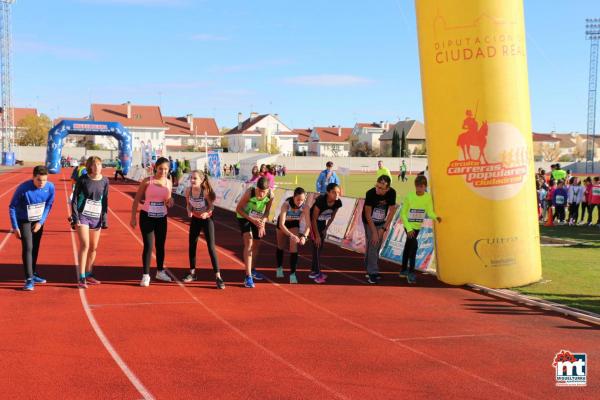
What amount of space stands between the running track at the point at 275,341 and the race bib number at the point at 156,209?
1130mm

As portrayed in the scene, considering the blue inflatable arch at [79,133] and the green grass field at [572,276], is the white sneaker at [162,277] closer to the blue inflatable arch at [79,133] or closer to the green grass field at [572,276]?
the green grass field at [572,276]

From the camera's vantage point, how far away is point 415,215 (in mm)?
10469

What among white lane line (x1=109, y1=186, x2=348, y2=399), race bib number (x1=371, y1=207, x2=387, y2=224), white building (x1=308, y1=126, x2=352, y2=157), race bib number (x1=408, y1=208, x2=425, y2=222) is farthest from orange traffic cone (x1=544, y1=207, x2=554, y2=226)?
white building (x1=308, y1=126, x2=352, y2=157)

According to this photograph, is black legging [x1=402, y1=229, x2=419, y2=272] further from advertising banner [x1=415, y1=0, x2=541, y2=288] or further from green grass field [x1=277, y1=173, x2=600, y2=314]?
green grass field [x1=277, y1=173, x2=600, y2=314]

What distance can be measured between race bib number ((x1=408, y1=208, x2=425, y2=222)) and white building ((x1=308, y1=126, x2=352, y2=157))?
122 metres

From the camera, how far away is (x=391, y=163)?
275ft

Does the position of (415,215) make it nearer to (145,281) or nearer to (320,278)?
(320,278)

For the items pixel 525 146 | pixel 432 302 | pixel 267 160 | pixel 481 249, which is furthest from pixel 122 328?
pixel 267 160

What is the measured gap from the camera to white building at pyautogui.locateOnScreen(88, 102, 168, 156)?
362ft

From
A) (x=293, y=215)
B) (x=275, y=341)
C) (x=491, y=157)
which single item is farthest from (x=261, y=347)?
(x=491, y=157)

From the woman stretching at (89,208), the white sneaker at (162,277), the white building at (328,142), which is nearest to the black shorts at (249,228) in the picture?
the white sneaker at (162,277)

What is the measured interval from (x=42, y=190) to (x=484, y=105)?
22.3 feet

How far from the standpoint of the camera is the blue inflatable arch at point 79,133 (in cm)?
4922

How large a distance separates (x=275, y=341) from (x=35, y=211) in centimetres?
444
